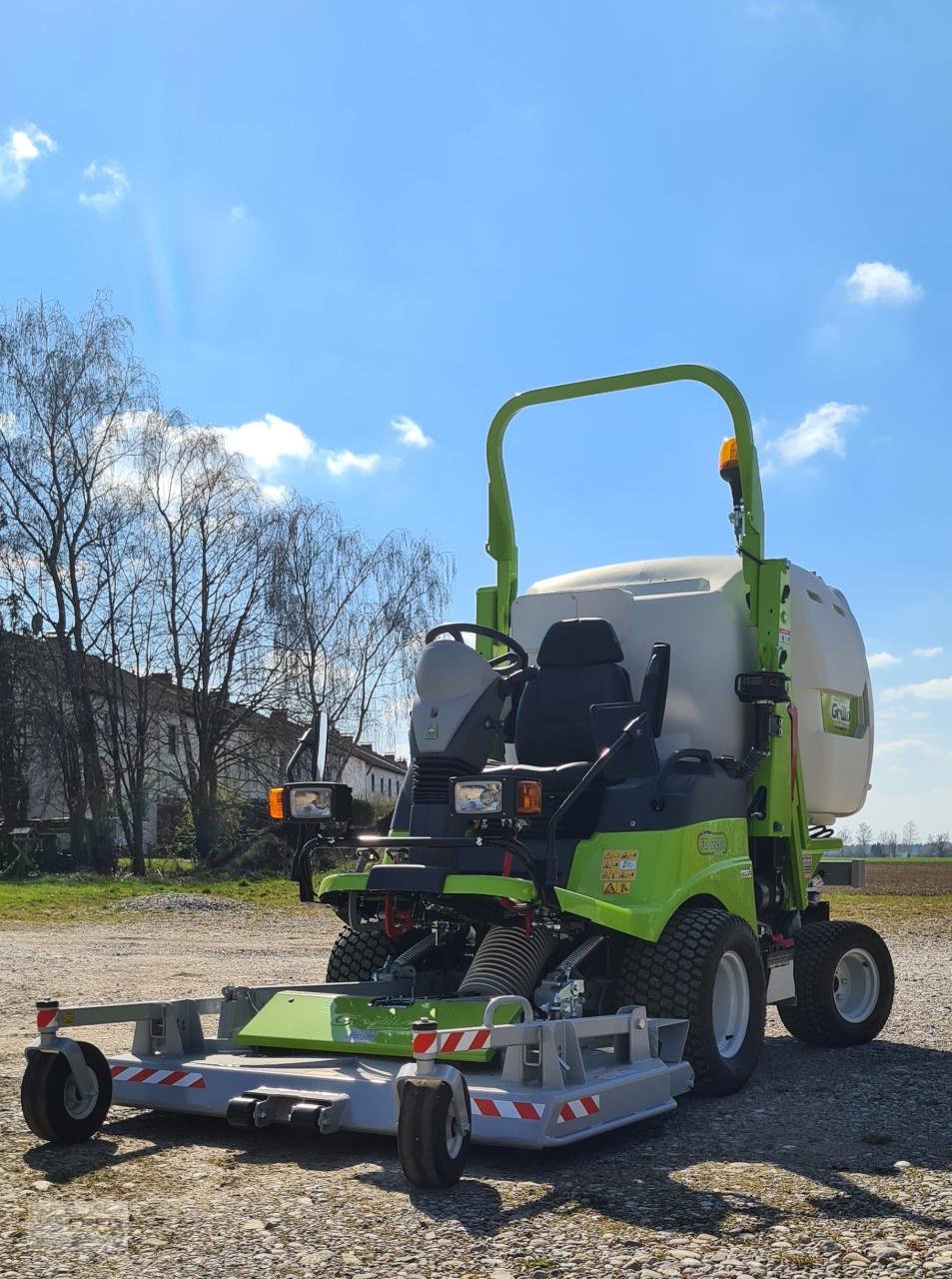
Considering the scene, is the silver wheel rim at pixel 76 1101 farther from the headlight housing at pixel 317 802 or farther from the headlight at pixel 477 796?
the headlight at pixel 477 796

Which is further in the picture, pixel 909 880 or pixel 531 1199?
pixel 909 880

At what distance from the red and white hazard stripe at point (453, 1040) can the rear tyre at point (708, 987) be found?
1472 millimetres

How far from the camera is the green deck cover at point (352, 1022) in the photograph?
6.03 meters

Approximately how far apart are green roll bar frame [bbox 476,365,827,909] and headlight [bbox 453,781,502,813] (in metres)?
2.62

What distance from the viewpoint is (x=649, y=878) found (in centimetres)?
689

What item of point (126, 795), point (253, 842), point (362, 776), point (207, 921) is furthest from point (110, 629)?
point (362, 776)

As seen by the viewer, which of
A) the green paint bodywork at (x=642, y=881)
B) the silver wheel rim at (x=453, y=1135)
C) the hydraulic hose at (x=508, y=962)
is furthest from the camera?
the hydraulic hose at (x=508, y=962)

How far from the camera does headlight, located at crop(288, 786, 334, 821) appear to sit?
23.9 ft

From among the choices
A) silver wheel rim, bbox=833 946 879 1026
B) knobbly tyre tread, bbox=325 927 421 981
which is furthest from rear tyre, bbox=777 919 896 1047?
knobbly tyre tread, bbox=325 927 421 981

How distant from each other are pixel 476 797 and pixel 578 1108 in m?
Answer: 1.57

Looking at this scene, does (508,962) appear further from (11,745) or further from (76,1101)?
(11,745)

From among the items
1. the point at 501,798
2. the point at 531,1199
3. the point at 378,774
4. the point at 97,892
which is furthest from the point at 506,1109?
the point at 378,774

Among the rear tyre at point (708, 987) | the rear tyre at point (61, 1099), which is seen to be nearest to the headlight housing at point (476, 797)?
the rear tyre at point (708, 987)

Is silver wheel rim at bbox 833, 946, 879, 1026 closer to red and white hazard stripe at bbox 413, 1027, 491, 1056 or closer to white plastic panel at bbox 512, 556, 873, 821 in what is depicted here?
white plastic panel at bbox 512, 556, 873, 821
